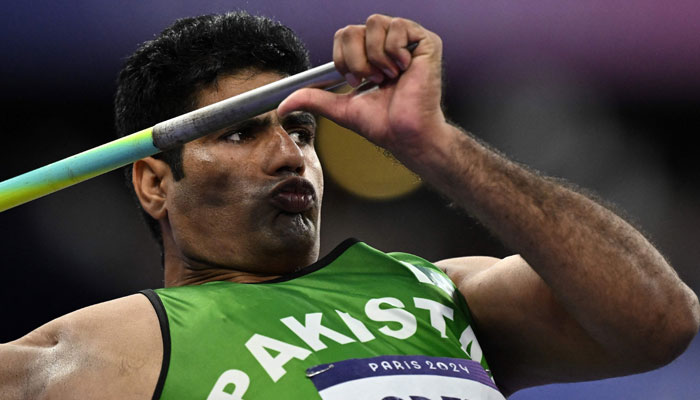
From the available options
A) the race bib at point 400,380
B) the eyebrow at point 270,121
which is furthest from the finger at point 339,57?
the race bib at point 400,380

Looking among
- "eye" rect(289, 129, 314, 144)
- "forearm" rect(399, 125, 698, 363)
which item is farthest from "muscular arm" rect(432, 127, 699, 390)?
"eye" rect(289, 129, 314, 144)

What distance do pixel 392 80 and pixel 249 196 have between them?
0.48 meters

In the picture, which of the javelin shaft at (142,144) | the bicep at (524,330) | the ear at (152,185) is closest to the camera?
the javelin shaft at (142,144)

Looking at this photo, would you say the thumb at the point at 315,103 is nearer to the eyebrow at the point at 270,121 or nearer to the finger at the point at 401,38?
the finger at the point at 401,38

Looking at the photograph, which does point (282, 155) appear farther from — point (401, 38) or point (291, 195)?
point (401, 38)

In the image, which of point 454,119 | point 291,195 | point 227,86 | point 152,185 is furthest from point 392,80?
point 454,119

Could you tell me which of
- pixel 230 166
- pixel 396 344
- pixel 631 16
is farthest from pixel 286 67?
pixel 631 16

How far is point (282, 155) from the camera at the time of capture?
1.97 metres

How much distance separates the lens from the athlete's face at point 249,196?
1.97 m

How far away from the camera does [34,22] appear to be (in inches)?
139

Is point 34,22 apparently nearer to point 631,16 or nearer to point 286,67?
point 286,67

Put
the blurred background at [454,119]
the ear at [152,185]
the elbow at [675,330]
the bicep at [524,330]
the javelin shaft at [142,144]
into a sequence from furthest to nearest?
the blurred background at [454,119]
the ear at [152,185]
the bicep at [524,330]
the elbow at [675,330]
the javelin shaft at [142,144]

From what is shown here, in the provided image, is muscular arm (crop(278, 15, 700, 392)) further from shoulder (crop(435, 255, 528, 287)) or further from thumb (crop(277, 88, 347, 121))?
shoulder (crop(435, 255, 528, 287))

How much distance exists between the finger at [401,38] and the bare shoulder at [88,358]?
68 cm
